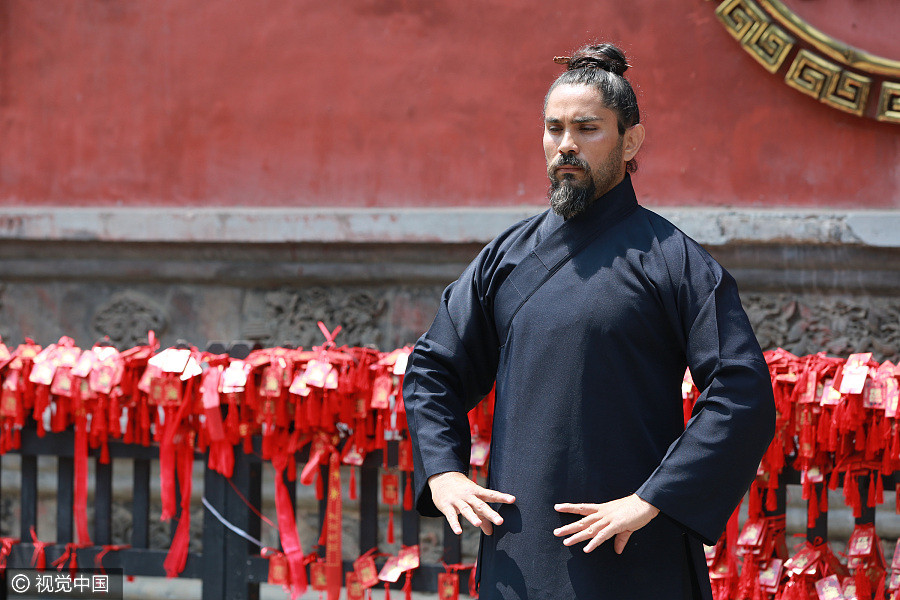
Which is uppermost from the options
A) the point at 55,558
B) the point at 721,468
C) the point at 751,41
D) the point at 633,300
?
the point at 751,41

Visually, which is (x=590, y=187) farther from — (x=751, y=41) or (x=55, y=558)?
(x=751, y=41)

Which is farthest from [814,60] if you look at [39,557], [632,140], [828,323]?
[39,557]

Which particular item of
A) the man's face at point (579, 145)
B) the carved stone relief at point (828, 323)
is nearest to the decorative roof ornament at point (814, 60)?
the carved stone relief at point (828, 323)

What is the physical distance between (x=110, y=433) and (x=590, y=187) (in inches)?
66.8

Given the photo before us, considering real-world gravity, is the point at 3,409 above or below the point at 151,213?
below

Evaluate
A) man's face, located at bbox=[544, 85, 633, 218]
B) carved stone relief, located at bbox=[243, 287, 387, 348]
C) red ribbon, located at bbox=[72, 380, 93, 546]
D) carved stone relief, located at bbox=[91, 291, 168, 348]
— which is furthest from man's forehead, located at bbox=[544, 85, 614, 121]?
carved stone relief, located at bbox=[91, 291, 168, 348]

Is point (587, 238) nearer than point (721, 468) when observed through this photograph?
No

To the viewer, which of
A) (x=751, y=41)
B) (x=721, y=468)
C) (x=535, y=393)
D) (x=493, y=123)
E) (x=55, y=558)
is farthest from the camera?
(x=493, y=123)

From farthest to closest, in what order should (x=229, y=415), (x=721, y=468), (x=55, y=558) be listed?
1. (x=55, y=558)
2. (x=229, y=415)
3. (x=721, y=468)

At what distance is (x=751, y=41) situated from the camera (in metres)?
4.12

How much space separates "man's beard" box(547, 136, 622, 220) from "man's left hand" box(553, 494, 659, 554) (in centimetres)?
48

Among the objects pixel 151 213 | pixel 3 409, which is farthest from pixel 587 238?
pixel 151 213
